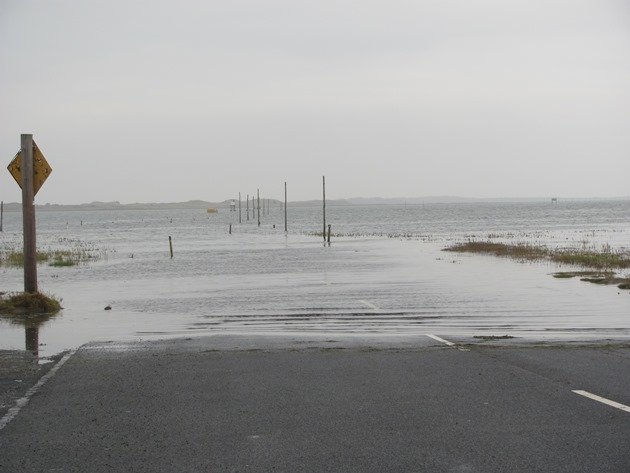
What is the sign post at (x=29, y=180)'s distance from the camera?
51.8 feet

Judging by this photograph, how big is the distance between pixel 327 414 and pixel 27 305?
1107 cm

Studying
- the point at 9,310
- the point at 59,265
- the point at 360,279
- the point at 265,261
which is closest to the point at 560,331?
the point at 9,310

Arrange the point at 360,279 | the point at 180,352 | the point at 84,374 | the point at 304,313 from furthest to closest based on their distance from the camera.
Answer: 1. the point at 360,279
2. the point at 304,313
3. the point at 180,352
4. the point at 84,374

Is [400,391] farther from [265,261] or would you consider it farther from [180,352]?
[265,261]

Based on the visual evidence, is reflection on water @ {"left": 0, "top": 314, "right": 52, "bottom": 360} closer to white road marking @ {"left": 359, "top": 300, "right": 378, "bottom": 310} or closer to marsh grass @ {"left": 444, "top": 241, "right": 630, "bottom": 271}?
white road marking @ {"left": 359, "top": 300, "right": 378, "bottom": 310}

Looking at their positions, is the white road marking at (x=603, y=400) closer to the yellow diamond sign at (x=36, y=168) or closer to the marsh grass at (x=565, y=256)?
the yellow diamond sign at (x=36, y=168)

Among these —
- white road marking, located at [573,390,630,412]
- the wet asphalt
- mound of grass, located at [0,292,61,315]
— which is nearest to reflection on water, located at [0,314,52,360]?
mound of grass, located at [0,292,61,315]

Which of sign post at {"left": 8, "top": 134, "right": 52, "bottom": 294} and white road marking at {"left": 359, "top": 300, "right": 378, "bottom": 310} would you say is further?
white road marking at {"left": 359, "top": 300, "right": 378, "bottom": 310}

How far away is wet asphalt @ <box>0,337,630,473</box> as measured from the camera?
5707 millimetres

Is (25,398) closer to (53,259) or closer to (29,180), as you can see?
(29,180)

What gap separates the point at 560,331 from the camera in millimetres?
13211

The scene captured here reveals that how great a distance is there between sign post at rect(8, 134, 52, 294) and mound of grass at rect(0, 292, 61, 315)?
29cm

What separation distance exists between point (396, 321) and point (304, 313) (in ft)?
8.22

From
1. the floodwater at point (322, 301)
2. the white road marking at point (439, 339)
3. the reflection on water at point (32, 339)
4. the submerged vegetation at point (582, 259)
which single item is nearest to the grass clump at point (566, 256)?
the submerged vegetation at point (582, 259)
